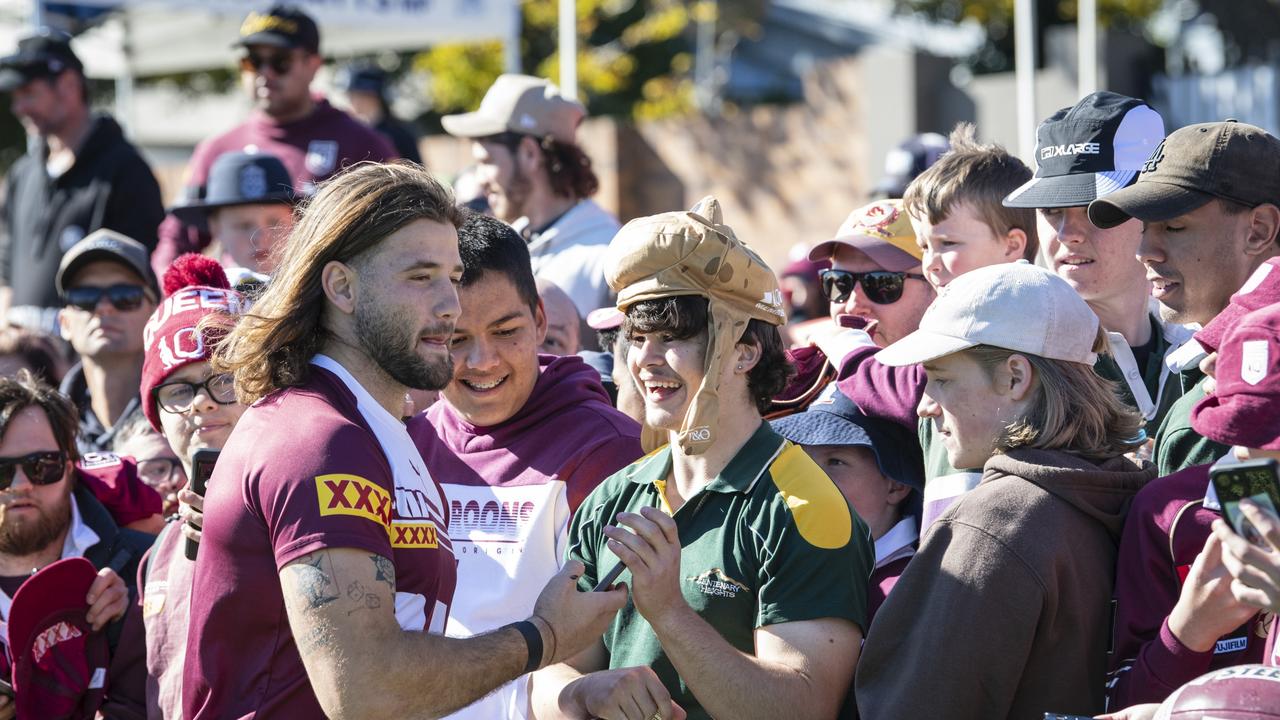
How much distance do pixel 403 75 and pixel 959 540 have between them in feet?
70.7

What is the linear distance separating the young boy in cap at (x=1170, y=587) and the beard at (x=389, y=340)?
162 cm

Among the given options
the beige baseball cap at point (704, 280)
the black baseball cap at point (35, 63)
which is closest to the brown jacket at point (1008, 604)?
the beige baseball cap at point (704, 280)

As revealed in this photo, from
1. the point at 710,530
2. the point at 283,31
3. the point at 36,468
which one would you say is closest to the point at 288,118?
the point at 283,31

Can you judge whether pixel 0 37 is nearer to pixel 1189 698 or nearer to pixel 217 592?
pixel 217 592

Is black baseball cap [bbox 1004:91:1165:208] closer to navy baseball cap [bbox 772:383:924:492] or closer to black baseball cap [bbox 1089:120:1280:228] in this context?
black baseball cap [bbox 1089:120:1280:228]

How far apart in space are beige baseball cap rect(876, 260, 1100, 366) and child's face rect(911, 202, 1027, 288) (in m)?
1.06

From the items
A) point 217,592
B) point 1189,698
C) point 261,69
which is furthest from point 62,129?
point 1189,698

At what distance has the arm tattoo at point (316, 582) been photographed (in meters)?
2.95

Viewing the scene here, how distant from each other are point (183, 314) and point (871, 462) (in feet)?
6.94

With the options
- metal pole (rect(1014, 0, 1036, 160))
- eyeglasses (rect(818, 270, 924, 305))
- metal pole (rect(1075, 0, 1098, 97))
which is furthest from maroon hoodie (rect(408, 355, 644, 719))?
metal pole (rect(1075, 0, 1098, 97))

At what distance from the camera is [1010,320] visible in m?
3.36

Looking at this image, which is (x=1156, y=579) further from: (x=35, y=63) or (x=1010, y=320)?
(x=35, y=63)

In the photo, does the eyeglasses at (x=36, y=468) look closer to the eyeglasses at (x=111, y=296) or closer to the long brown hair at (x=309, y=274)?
the eyeglasses at (x=111, y=296)

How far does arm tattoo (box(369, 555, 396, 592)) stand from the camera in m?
3.01
